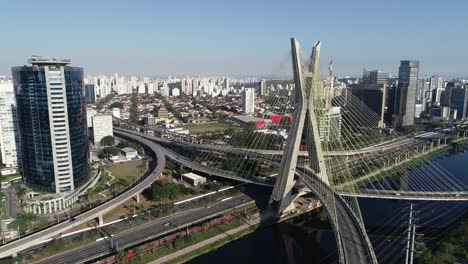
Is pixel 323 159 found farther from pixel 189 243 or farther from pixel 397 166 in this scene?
pixel 397 166

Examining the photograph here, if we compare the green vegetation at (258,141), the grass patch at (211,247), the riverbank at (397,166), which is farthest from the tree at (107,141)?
the riverbank at (397,166)

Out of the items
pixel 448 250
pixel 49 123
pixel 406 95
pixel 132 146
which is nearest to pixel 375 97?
pixel 406 95

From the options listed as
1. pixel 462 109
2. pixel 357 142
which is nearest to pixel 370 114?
pixel 357 142

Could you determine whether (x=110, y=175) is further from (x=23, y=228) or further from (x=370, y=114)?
(x=370, y=114)

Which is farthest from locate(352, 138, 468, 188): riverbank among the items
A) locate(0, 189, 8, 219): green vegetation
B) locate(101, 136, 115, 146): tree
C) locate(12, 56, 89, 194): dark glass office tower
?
locate(101, 136, 115, 146): tree

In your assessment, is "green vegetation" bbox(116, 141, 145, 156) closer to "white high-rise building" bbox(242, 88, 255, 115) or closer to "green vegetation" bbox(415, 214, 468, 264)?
"white high-rise building" bbox(242, 88, 255, 115)

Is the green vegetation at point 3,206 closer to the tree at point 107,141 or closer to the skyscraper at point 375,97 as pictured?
the tree at point 107,141
